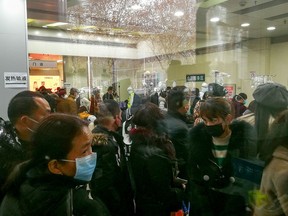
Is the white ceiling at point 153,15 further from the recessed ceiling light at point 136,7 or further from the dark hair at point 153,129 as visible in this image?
the dark hair at point 153,129

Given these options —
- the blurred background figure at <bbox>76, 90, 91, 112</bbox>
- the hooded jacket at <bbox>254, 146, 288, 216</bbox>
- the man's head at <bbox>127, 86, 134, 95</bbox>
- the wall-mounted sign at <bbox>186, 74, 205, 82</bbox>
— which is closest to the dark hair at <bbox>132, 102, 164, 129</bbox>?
the hooded jacket at <bbox>254, 146, 288, 216</bbox>

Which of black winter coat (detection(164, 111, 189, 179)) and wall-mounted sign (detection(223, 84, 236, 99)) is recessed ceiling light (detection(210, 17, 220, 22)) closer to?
wall-mounted sign (detection(223, 84, 236, 99))

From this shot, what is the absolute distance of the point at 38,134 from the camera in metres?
0.86

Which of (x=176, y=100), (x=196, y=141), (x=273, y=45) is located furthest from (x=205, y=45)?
(x=196, y=141)

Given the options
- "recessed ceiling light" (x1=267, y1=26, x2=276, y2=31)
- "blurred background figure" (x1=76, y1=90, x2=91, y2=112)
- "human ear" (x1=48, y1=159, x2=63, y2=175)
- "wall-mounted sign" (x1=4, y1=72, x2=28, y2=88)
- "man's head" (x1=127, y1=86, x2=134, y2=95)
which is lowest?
"human ear" (x1=48, y1=159, x2=63, y2=175)

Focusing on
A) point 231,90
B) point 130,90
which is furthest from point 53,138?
point 231,90

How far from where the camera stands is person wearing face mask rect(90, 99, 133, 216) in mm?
1379

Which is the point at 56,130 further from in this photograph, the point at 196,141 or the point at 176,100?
the point at 176,100

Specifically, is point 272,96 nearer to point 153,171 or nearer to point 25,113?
point 153,171

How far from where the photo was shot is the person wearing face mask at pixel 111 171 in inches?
54.3

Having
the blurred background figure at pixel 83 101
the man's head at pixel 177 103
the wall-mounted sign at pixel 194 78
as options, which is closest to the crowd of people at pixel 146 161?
the man's head at pixel 177 103

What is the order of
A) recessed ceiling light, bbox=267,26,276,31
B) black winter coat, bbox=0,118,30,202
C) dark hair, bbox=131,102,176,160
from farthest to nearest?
1. recessed ceiling light, bbox=267,26,276,31
2. dark hair, bbox=131,102,176,160
3. black winter coat, bbox=0,118,30,202

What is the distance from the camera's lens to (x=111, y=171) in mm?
1461

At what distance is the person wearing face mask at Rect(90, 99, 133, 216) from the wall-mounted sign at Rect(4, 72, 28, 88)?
1.85 metres
